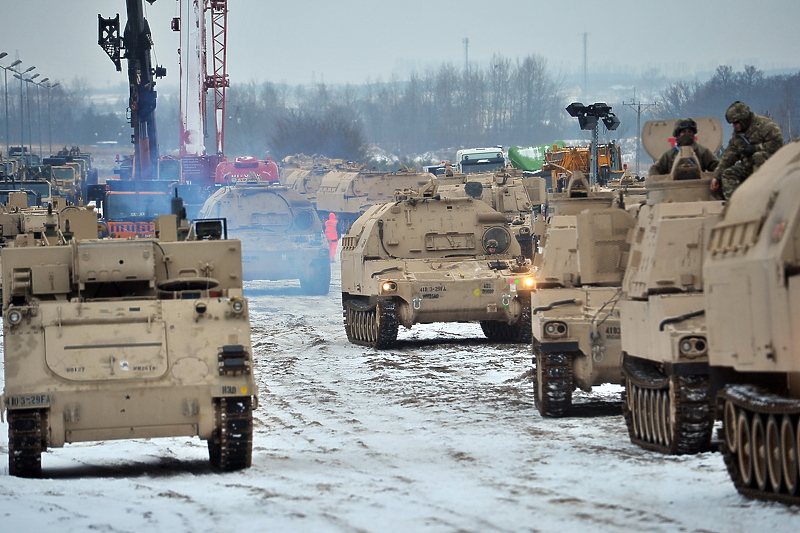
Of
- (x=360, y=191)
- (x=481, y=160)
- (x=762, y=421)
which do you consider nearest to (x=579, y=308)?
(x=762, y=421)

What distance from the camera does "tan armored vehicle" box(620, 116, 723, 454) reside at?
9906 mm

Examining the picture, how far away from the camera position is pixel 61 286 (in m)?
11.6

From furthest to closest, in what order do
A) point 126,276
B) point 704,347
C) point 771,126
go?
point 126,276, point 771,126, point 704,347

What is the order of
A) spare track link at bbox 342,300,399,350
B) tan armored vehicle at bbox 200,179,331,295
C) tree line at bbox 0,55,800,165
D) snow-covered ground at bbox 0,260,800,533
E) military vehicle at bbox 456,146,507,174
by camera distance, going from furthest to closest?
tree line at bbox 0,55,800,165 < military vehicle at bbox 456,146,507,174 < tan armored vehicle at bbox 200,179,331,295 < spare track link at bbox 342,300,399,350 < snow-covered ground at bbox 0,260,800,533

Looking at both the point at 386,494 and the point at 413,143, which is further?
the point at 413,143

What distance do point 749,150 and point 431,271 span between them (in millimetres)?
10507

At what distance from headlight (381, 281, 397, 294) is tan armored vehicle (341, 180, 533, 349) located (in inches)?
0.6

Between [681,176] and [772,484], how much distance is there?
12.7ft

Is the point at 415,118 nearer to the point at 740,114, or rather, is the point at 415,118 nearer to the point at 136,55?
the point at 136,55

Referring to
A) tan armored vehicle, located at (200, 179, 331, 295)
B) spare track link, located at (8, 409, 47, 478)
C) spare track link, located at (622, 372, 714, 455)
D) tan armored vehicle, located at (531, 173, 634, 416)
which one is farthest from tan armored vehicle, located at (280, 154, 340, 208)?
spare track link, located at (8, 409, 47, 478)

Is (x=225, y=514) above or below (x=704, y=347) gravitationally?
below

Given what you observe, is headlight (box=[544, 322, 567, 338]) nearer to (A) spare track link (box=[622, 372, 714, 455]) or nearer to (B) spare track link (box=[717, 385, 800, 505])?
(A) spare track link (box=[622, 372, 714, 455])

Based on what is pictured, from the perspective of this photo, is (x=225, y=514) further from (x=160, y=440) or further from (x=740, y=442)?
(x=160, y=440)

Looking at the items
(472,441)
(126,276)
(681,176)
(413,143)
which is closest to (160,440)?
(126,276)
